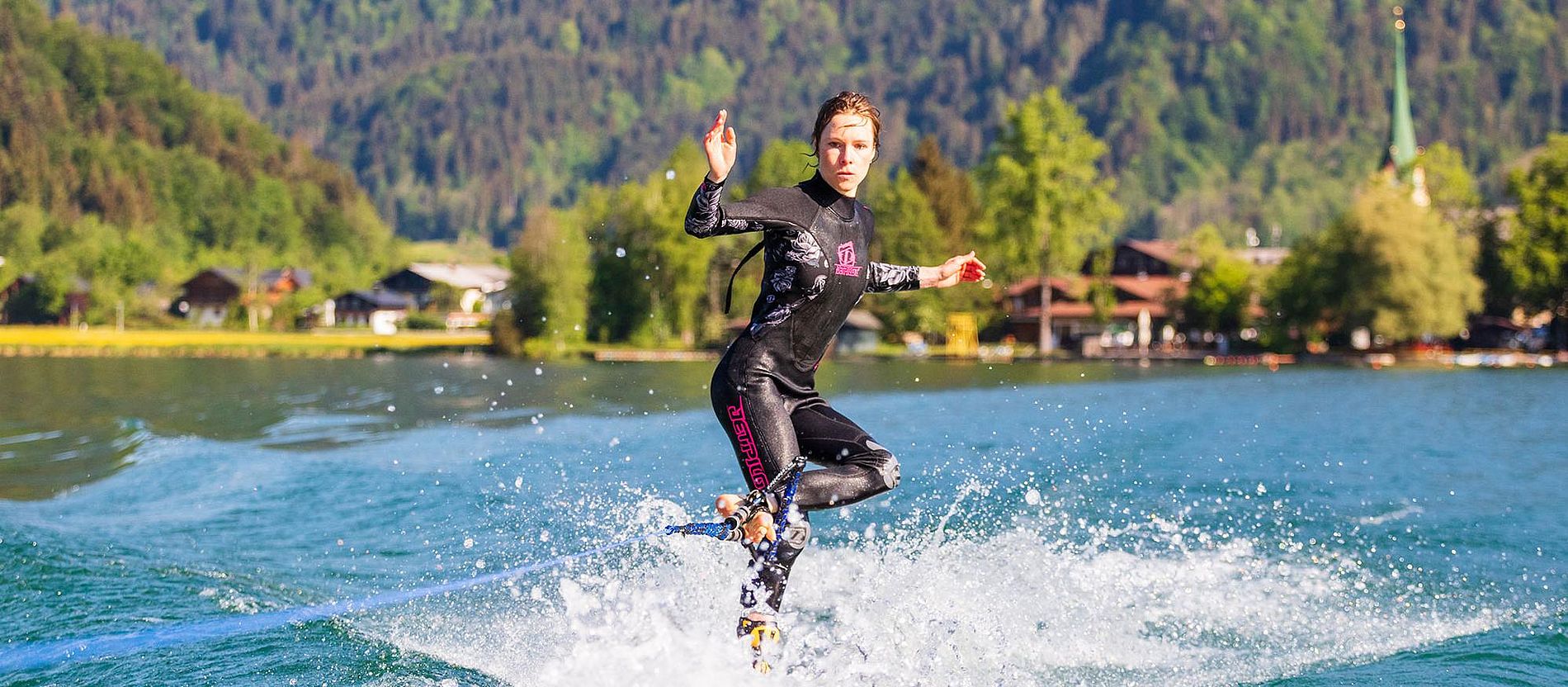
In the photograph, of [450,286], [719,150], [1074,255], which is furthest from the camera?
[450,286]

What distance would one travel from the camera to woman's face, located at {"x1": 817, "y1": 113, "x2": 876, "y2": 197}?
6.77 metres

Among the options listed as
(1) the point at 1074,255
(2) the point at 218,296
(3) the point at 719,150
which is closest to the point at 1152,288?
(1) the point at 1074,255

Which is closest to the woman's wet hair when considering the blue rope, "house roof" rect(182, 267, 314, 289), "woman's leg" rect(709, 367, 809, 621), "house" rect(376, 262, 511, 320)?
"woman's leg" rect(709, 367, 809, 621)

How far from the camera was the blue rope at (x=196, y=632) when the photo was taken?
723 cm

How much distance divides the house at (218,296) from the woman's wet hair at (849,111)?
Answer: 11505cm

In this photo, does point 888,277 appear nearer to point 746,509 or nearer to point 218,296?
point 746,509

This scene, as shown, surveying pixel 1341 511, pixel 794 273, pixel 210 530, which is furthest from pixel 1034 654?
pixel 210 530

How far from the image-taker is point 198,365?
5666cm

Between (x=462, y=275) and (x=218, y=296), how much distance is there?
78.2 feet

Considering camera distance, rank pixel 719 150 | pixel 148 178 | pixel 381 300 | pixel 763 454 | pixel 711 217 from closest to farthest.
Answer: pixel 719 150
pixel 711 217
pixel 763 454
pixel 381 300
pixel 148 178

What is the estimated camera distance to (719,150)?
6.09m

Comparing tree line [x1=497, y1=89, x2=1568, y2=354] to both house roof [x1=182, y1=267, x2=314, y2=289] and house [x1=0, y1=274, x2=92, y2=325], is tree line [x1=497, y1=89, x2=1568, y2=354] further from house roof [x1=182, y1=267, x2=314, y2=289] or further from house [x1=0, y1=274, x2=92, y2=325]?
house roof [x1=182, y1=267, x2=314, y2=289]

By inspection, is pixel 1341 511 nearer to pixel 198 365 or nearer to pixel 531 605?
pixel 531 605

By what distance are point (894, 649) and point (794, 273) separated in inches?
71.2
